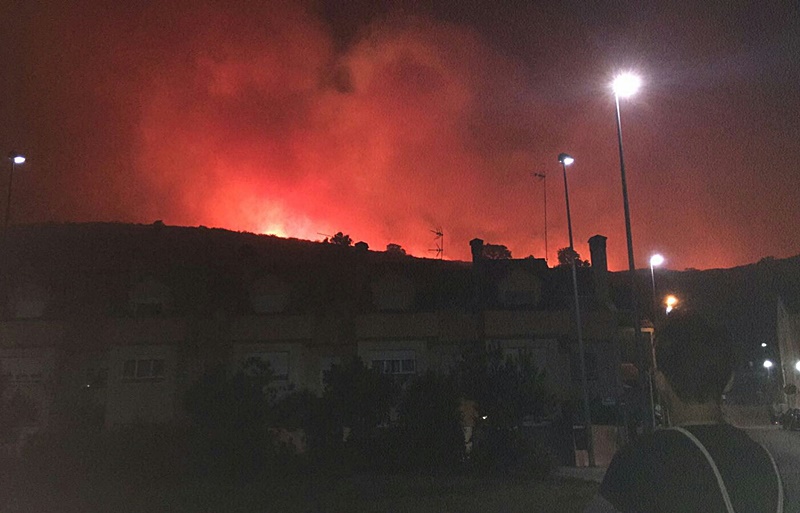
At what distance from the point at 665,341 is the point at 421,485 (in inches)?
599

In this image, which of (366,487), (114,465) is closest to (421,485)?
(366,487)

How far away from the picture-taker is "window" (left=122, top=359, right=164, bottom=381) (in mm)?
32031

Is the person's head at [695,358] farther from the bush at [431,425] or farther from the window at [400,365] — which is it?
the window at [400,365]

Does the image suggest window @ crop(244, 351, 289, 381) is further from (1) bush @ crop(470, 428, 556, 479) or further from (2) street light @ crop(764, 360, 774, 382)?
(2) street light @ crop(764, 360, 774, 382)

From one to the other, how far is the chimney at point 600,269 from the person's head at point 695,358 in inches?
1426

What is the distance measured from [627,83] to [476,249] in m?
19.9

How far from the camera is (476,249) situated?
39.5m

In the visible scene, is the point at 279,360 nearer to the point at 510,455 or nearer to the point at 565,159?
the point at 510,455

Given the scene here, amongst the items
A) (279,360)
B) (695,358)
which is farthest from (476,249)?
(695,358)

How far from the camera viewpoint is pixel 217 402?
20.1m

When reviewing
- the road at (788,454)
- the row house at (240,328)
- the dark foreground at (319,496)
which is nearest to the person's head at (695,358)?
the road at (788,454)

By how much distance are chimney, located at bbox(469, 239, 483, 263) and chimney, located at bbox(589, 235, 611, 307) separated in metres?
6.16

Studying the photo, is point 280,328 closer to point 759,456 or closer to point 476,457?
point 476,457

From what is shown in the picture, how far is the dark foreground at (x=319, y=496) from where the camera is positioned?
536 inches
